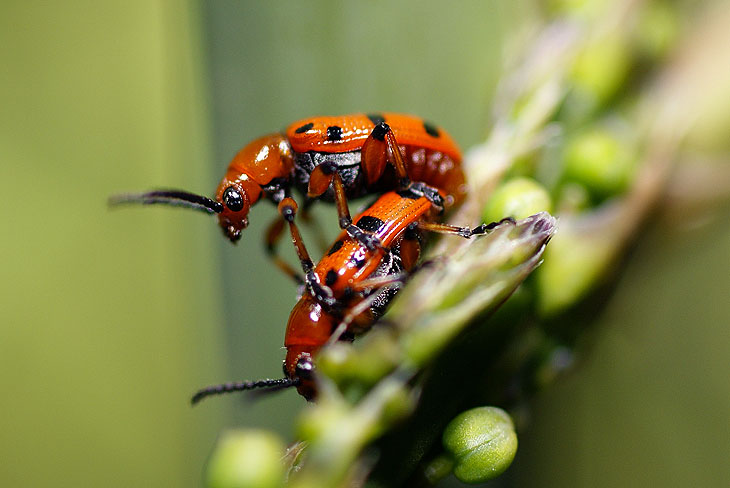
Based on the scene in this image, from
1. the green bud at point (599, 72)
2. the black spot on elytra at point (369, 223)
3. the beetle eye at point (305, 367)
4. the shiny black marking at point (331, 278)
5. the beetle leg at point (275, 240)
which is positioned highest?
the green bud at point (599, 72)

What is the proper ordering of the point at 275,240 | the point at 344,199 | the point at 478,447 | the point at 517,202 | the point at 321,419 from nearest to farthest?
the point at 321,419, the point at 478,447, the point at 517,202, the point at 344,199, the point at 275,240

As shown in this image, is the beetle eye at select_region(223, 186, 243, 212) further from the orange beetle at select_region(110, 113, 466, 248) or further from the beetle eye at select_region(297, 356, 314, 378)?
the beetle eye at select_region(297, 356, 314, 378)

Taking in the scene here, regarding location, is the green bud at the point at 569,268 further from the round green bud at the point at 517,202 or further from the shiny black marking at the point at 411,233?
the shiny black marking at the point at 411,233

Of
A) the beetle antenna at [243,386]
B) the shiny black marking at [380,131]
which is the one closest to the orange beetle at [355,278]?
the beetle antenna at [243,386]

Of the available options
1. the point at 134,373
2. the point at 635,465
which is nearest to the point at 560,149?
the point at 635,465

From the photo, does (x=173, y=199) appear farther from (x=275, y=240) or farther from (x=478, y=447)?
(x=478, y=447)

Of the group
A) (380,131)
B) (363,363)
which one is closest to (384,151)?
(380,131)
